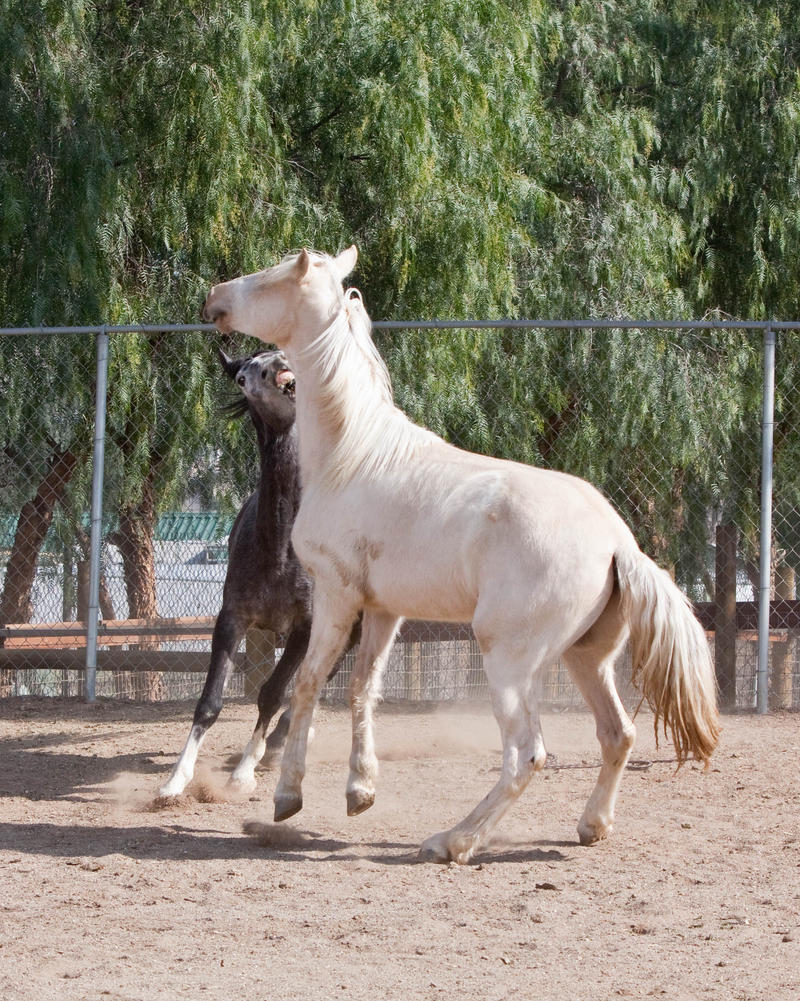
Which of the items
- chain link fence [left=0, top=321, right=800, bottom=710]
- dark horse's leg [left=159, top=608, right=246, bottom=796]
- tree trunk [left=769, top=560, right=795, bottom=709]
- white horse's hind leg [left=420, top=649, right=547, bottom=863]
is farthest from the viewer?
tree trunk [left=769, top=560, right=795, bottom=709]

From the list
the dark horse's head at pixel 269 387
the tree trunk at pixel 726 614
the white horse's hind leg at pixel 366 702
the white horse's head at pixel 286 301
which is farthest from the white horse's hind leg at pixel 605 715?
the tree trunk at pixel 726 614

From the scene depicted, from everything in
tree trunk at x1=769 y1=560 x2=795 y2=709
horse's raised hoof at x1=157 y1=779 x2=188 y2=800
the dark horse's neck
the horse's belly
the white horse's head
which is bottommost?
tree trunk at x1=769 y1=560 x2=795 y2=709

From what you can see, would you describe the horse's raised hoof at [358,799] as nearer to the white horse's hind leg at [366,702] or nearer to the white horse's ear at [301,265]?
the white horse's hind leg at [366,702]

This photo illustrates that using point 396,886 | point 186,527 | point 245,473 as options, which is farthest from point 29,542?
point 396,886

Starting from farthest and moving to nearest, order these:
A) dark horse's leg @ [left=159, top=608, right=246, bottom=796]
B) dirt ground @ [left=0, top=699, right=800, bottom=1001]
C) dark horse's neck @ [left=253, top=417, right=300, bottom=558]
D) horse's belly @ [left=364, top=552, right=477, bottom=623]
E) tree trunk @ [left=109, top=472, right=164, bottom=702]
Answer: tree trunk @ [left=109, top=472, right=164, bottom=702], dark horse's neck @ [left=253, top=417, right=300, bottom=558], dark horse's leg @ [left=159, top=608, right=246, bottom=796], horse's belly @ [left=364, top=552, right=477, bottom=623], dirt ground @ [left=0, top=699, right=800, bottom=1001]

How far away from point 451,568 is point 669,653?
2.69 ft

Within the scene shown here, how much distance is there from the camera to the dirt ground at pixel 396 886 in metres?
2.87

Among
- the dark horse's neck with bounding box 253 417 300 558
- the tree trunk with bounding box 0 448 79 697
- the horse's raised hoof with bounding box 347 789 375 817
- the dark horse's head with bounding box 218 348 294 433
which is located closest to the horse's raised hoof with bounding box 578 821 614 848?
the horse's raised hoof with bounding box 347 789 375 817

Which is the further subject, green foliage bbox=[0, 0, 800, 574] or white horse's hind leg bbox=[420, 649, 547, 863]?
green foliage bbox=[0, 0, 800, 574]

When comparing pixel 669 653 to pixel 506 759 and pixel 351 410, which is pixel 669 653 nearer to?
pixel 506 759

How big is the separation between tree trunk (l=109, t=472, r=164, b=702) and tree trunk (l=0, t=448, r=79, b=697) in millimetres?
580

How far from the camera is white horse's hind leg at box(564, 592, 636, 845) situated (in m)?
4.24

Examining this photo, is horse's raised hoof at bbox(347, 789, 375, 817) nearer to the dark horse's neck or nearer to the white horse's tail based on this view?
the white horse's tail

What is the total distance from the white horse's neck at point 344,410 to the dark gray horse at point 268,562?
76 centimetres
